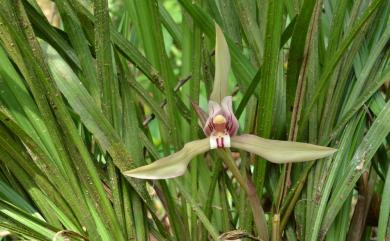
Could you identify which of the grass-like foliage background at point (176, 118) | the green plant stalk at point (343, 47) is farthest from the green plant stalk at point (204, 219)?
the green plant stalk at point (343, 47)

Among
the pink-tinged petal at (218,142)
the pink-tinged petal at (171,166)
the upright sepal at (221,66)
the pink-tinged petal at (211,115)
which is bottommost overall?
the pink-tinged petal at (171,166)

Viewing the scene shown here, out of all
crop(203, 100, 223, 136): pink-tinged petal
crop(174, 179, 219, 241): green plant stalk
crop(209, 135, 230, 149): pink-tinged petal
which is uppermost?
crop(203, 100, 223, 136): pink-tinged petal

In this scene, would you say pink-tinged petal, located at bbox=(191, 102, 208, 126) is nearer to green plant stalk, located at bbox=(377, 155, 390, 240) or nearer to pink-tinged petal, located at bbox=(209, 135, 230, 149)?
pink-tinged petal, located at bbox=(209, 135, 230, 149)

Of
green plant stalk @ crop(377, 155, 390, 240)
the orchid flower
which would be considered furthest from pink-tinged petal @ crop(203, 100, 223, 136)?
green plant stalk @ crop(377, 155, 390, 240)

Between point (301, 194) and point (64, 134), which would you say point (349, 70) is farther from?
point (64, 134)

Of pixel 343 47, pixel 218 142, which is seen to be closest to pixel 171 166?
pixel 218 142

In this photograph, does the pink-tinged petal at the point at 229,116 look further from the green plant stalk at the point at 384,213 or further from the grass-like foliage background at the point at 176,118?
the green plant stalk at the point at 384,213
